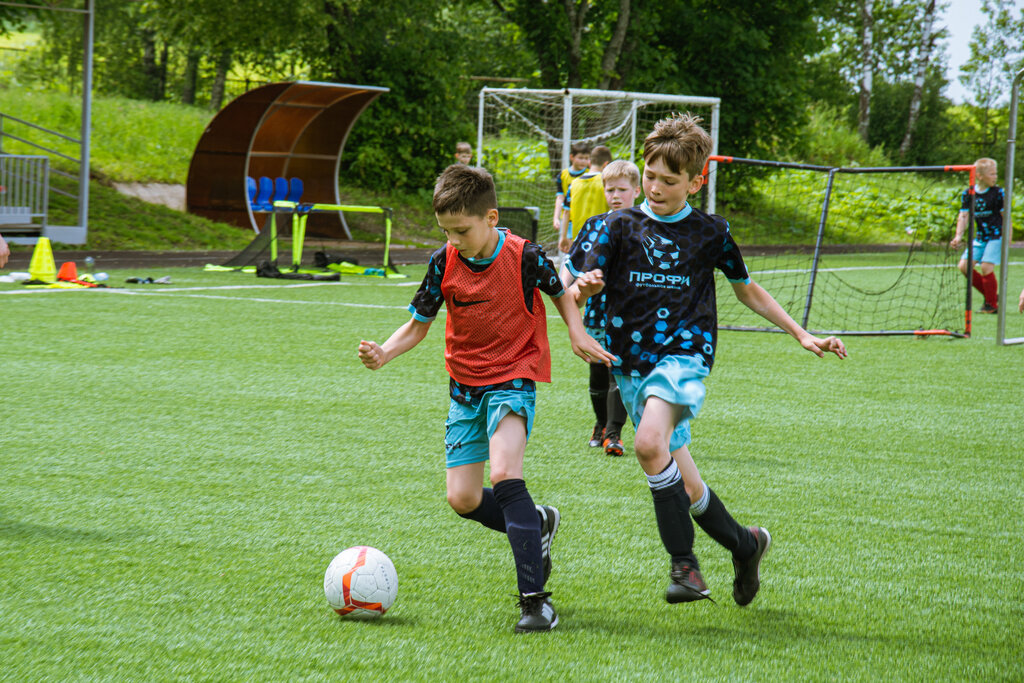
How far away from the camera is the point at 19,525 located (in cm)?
436

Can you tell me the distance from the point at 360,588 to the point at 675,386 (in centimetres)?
119

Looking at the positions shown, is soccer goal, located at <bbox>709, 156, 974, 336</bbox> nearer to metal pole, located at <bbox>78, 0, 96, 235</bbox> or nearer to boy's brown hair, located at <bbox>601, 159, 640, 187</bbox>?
boy's brown hair, located at <bbox>601, 159, 640, 187</bbox>

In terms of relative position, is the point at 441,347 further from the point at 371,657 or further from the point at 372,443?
the point at 371,657

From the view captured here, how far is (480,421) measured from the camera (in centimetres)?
362

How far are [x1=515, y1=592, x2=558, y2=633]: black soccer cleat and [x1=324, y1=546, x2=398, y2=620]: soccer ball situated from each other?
0.43 meters

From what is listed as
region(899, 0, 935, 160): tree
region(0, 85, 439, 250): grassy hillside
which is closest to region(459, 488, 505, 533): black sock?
region(0, 85, 439, 250): grassy hillside

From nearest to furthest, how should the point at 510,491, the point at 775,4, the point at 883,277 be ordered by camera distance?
the point at 510,491 → the point at 883,277 → the point at 775,4

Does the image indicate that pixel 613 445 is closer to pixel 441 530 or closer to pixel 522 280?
pixel 441 530

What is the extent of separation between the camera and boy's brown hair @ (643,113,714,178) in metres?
3.65

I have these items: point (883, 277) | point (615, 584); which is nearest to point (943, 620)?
point (615, 584)

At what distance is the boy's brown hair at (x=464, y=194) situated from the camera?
342cm

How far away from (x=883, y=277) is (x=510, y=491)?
746 inches

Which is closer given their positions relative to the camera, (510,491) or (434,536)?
(510,491)

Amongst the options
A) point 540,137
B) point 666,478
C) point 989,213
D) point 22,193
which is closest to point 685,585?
point 666,478
